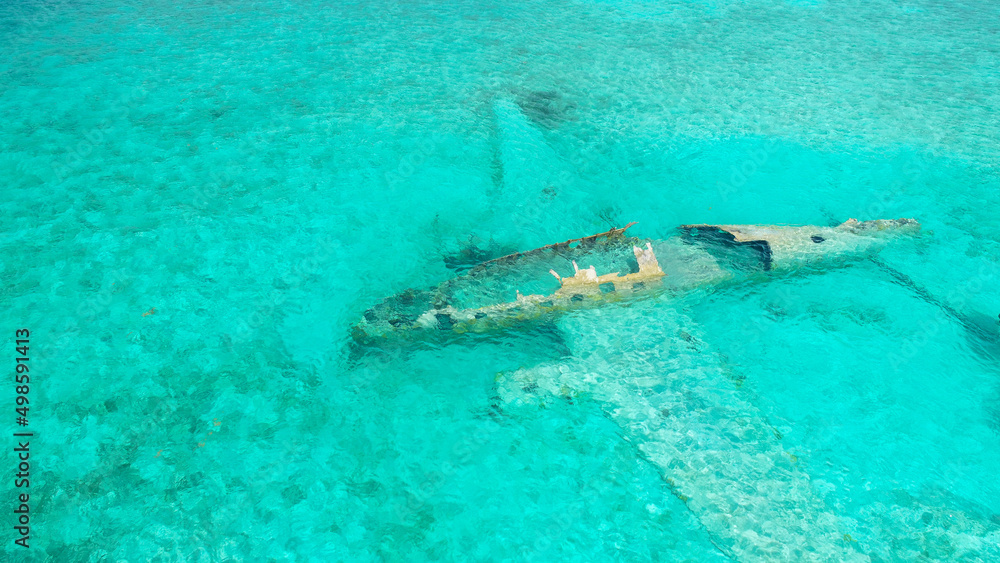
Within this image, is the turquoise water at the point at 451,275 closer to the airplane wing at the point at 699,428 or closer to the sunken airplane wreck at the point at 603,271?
the airplane wing at the point at 699,428

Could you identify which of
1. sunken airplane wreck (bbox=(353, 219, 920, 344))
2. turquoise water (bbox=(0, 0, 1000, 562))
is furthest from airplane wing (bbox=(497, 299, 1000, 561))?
sunken airplane wreck (bbox=(353, 219, 920, 344))

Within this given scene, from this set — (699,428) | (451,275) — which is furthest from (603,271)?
(699,428)

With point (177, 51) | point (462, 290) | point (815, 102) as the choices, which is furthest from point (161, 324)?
point (815, 102)

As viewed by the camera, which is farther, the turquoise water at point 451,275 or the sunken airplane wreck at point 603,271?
the sunken airplane wreck at point 603,271

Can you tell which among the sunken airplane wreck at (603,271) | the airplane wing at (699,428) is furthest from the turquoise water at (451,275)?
the sunken airplane wreck at (603,271)

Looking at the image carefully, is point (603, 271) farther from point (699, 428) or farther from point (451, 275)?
point (699, 428)
